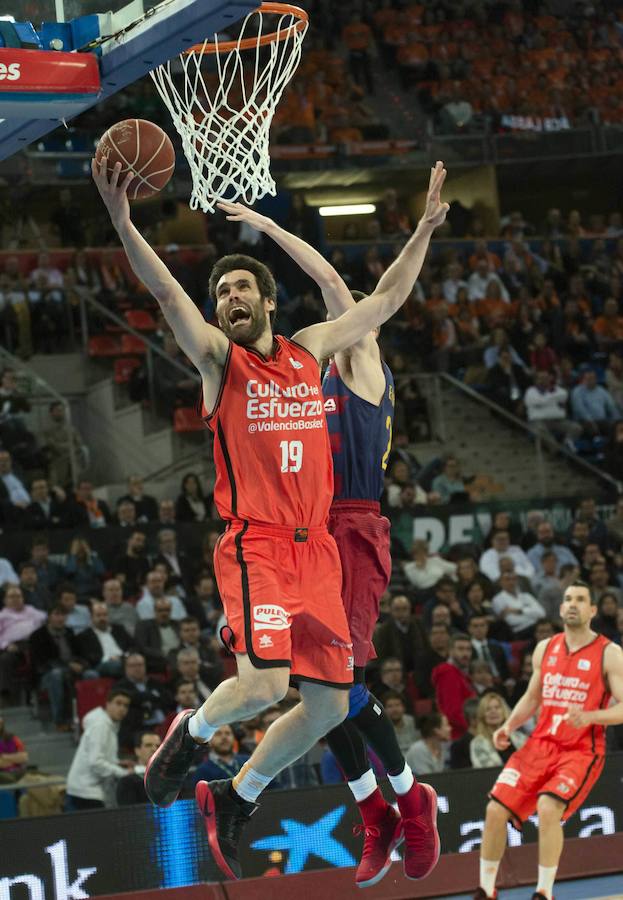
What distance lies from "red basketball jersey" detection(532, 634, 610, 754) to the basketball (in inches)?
211

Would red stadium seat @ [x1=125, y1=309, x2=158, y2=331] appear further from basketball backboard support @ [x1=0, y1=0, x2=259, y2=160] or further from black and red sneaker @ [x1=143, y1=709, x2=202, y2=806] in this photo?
black and red sneaker @ [x1=143, y1=709, x2=202, y2=806]

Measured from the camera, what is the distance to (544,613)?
48.9ft

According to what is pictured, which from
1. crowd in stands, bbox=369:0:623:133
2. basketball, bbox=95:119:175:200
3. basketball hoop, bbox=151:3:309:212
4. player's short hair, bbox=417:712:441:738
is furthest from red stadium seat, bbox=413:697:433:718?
crowd in stands, bbox=369:0:623:133

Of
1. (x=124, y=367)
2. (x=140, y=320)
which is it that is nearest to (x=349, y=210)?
(x=140, y=320)

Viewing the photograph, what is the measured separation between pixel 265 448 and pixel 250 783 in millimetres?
1547

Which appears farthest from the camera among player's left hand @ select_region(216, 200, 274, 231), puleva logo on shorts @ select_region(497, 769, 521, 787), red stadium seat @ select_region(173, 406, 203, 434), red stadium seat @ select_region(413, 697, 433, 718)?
red stadium seat @ select_region(173, 406, 203, 434)

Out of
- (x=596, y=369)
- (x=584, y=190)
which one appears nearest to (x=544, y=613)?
(x=596, y=369)

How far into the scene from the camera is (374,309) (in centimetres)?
656

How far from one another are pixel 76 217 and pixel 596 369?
299 inches

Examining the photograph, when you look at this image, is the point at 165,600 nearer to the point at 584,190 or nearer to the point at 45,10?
the point at 45,10

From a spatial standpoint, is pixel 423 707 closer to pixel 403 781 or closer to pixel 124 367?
pixel 403 781

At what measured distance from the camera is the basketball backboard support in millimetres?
5957

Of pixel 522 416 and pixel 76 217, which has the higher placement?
pixel 76 217

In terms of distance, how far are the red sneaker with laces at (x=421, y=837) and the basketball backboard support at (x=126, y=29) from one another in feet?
12.0
